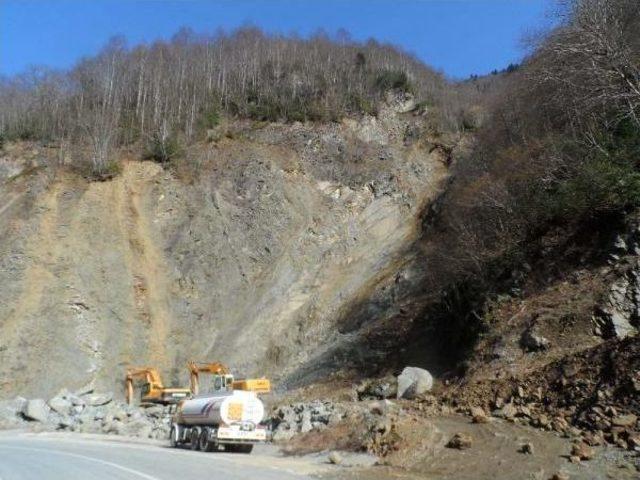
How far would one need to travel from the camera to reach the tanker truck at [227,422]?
A: 17469 mm

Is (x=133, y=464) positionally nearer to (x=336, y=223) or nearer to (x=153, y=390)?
(x=153, y=390)

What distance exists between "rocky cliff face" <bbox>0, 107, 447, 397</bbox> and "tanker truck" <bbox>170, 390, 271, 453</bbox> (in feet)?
32.9

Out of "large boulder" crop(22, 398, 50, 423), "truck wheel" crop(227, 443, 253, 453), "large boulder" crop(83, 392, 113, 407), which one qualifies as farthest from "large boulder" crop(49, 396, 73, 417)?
"truck wheel" crop(227, 443, 253, 453)

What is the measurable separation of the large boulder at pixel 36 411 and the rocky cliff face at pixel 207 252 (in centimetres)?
339

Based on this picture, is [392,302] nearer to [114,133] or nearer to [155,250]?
[155,250]

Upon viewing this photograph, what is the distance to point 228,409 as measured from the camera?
1761 centimetres

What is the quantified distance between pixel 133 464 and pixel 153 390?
1434 centimetres

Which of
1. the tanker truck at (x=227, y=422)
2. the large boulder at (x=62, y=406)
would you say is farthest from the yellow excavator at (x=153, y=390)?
the tanker truck at (x=227, y=422)

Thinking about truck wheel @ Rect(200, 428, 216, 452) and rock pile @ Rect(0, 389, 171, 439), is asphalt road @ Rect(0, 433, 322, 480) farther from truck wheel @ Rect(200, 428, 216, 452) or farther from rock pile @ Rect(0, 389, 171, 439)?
rock pile @ Rect(0, 389, 171, 439)

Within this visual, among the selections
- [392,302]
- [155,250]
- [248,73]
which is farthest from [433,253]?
[248,73]

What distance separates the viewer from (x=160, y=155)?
44.1 meters

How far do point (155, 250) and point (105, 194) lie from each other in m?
5.48

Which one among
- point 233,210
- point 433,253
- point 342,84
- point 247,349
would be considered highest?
point 342,84

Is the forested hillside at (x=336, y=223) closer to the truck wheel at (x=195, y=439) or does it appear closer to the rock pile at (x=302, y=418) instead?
the rock pile at (x=302, y=418)
